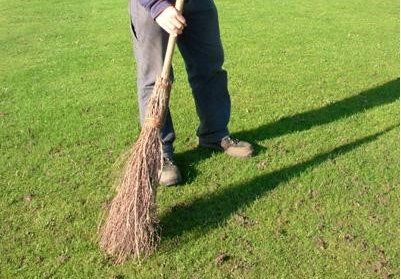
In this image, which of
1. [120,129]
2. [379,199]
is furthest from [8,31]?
[379,199]

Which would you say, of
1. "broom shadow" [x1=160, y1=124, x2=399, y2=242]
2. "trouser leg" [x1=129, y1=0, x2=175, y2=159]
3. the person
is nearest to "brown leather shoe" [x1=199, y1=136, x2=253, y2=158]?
the person

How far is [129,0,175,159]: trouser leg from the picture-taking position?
4.39 meters

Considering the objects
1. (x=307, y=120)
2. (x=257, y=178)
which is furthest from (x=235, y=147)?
(x=307, y=120)

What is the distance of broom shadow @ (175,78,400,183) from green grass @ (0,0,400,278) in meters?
0.02

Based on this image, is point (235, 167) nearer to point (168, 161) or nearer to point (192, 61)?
point (168, 161)

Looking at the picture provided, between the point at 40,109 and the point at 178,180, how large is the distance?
2739 mm

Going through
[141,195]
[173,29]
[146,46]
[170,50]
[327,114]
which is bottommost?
[327,114]

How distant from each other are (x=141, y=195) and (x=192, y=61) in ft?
5.24

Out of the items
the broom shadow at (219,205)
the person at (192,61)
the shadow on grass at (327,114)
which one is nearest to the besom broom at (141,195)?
the broom shadow at (219,205)

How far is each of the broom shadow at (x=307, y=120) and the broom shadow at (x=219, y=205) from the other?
406 mm

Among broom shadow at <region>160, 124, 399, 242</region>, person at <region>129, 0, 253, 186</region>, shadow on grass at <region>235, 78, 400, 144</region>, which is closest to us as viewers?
broom shadow at <region>160, 124, 399, 242</region>

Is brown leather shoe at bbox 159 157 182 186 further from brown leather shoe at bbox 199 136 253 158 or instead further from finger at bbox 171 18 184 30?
finger at bbox 171 18 184 30

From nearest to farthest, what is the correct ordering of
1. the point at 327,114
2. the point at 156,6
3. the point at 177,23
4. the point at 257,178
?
the point at 177,23
the point at 156,6
the point at 257,178
the point at 327,114

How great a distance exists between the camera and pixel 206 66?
4.96m
